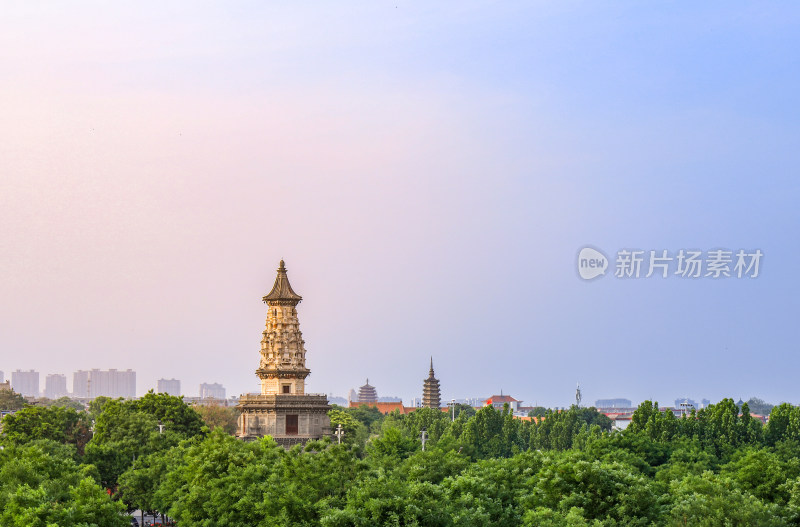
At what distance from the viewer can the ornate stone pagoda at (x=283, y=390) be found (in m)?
103

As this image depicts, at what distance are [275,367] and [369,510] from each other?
57.4 meters

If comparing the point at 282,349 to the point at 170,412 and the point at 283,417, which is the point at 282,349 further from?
the point at 170,412

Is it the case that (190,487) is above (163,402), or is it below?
below

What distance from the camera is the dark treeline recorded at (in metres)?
50.4

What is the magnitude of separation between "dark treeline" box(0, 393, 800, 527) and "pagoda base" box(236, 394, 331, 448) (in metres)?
7.06

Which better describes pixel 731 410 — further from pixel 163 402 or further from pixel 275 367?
pixel 163 402

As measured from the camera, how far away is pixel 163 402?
10962 cm

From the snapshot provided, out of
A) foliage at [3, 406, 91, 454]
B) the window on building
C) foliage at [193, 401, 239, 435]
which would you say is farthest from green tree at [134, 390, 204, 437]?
foliage at [193, 401, 239, 435]

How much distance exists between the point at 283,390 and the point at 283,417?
373 centimetres

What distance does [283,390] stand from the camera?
349ft

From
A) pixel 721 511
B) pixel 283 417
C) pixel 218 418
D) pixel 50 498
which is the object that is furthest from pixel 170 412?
pixel 721 511

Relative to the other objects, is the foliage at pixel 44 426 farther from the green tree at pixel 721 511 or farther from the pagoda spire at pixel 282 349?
the green tree at pixel 721 511

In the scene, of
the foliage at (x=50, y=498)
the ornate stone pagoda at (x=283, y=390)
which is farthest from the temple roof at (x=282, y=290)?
the foliage at (x=50, y=498)

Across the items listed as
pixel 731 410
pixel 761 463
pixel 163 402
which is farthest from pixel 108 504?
pixel 731 410
